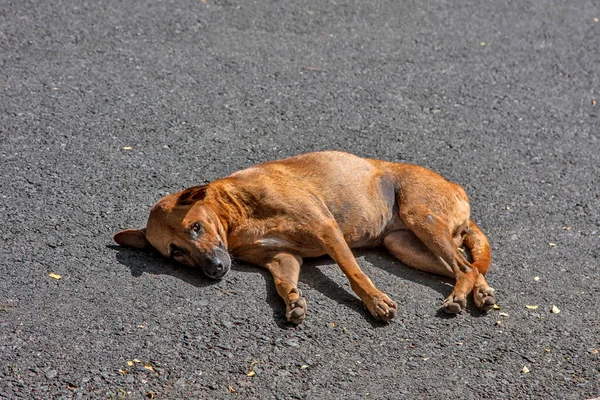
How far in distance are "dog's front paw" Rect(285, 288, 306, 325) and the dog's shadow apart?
6 cm

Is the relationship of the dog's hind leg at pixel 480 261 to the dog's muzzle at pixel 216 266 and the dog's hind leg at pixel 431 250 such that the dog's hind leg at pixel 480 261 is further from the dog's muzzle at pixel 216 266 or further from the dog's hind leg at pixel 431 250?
the dog's muzzle at pixel 216 266

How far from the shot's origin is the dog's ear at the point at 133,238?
6.46 metres

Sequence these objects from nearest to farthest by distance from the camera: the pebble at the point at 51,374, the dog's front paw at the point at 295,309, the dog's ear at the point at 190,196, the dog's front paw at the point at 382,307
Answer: the pebble at the point at 51,374 → the dog's front paw at the point at 295,309 → the dog's front paw at the point at 382,307 → the dog's ear at the point at 190,196

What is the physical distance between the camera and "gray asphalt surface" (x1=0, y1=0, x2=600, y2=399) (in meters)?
5.38

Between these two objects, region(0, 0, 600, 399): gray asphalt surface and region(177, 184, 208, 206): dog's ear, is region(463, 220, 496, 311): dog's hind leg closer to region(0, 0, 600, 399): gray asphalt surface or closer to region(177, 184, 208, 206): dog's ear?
region(0, 0, 600, 399): gray asphalt surface

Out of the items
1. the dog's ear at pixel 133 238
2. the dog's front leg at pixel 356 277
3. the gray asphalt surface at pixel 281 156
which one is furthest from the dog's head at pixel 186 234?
the dog's front leg at pixel 356 277

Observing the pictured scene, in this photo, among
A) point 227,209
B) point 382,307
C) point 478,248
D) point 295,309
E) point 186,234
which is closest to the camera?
point 295,309

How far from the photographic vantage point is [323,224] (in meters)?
6.58

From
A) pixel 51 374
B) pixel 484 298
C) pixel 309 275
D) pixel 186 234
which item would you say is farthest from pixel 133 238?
pixel 484 298

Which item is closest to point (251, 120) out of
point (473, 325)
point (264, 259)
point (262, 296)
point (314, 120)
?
point (314, 120)

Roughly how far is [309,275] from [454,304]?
1.21 m

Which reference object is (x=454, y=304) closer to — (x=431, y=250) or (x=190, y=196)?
(x=431, y=250)

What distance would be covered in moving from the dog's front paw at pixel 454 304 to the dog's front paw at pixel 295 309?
111cm

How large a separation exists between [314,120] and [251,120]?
722mm
